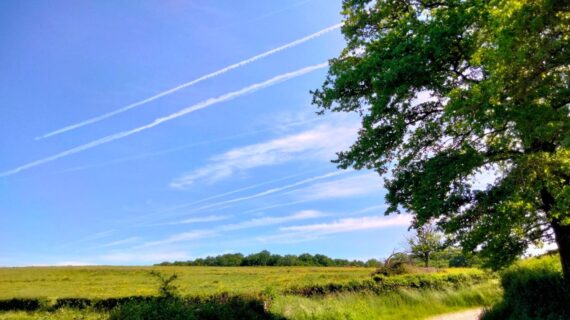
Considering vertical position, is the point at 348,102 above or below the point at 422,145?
above

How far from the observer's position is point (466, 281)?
34094mm

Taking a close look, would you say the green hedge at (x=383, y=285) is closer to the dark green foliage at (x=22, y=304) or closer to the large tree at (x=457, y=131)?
the large tree at (x=457, y=131)

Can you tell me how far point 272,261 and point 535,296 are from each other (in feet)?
245

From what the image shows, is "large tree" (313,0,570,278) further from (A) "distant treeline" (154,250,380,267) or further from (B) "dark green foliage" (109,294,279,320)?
(A) "distant treeline" (154,250,380,267)

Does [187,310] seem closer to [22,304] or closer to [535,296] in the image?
[535,296]

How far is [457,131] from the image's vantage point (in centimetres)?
1703

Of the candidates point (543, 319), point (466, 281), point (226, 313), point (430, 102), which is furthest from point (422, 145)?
point (466, 281)

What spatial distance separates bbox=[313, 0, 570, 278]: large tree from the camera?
546 inches

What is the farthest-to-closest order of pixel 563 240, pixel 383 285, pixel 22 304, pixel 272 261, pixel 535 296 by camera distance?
1. pixel 272 261
2. pixel 22 304
3. pixel 383 285
4. pixel 535 296
5. pixel 563 240

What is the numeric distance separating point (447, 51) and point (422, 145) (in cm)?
400

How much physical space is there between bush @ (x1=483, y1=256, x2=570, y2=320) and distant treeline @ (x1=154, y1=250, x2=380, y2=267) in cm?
6373

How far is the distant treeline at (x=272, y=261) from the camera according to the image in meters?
87.4

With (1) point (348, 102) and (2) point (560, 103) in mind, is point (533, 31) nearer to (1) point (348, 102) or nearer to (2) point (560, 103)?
(2) point (560, 103)

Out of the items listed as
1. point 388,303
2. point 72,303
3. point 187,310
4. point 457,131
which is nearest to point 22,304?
point 72,303
